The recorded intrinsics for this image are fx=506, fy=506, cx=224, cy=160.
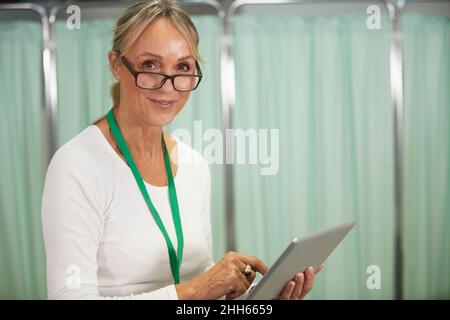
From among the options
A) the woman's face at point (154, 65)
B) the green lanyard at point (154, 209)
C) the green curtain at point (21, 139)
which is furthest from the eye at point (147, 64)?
the green curtain at point (21, 139)

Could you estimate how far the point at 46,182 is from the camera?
2070 millimetres

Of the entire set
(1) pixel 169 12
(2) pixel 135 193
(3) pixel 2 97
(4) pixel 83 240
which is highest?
(1) pixel 169 12

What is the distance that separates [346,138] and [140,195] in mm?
997

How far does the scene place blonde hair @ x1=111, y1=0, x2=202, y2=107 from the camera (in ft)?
6.63

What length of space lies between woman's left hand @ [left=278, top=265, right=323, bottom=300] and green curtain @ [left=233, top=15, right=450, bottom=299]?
0.49 meters

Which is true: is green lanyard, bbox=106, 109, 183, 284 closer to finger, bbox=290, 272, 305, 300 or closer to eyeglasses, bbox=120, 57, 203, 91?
eyeglasses, bbox=120, 57, 203, 91

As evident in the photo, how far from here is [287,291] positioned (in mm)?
1775

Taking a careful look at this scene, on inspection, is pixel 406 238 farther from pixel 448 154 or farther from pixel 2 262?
pixel 2 262

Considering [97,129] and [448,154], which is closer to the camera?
[97,129]

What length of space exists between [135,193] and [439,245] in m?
1.42

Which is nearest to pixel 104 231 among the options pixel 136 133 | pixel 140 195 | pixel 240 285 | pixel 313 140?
pixel 140 195

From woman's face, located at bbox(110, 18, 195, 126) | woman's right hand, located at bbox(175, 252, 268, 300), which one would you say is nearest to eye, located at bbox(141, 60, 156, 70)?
woman's face, located at bbox(110, 18, 195, 126)
